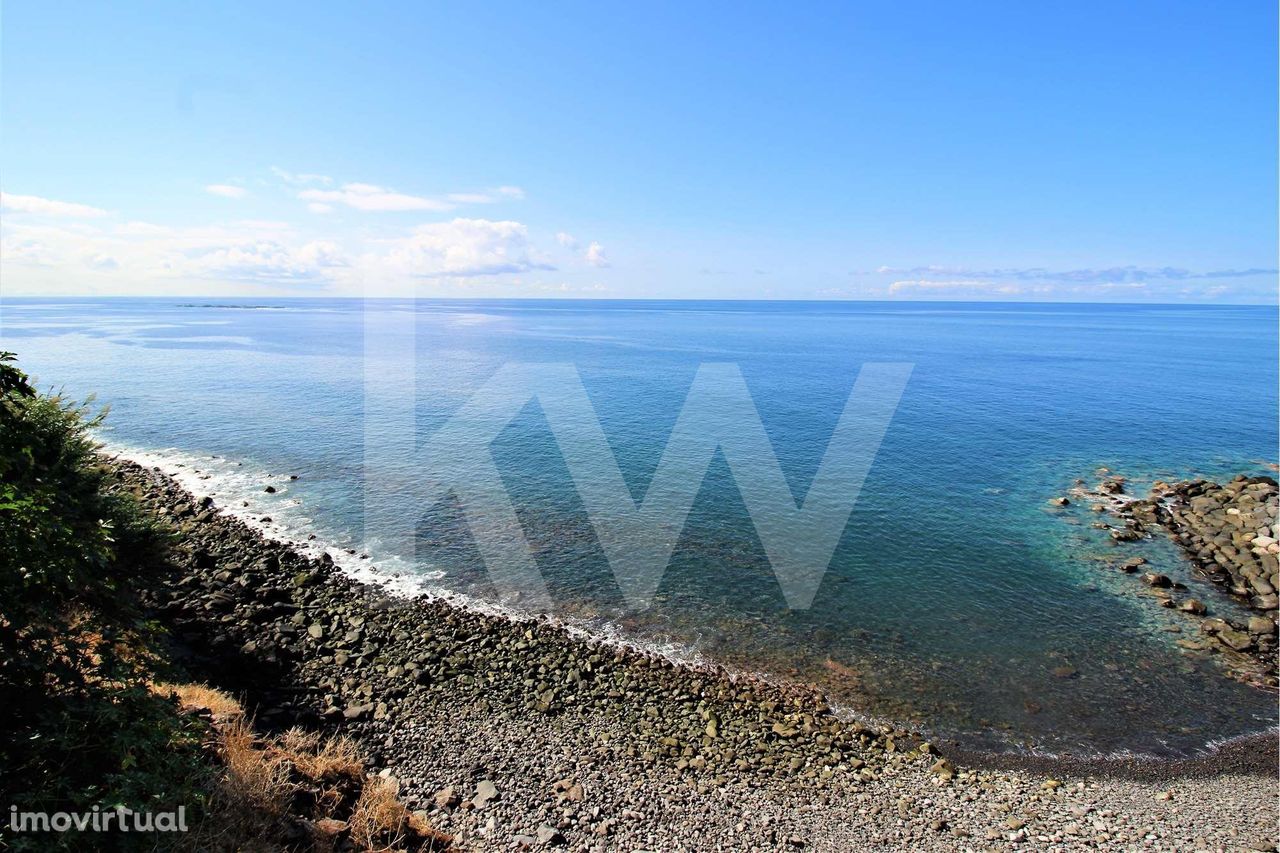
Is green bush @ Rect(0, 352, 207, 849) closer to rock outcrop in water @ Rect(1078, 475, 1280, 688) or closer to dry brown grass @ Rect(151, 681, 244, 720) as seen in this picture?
dry brown grass @ Rect(151, 681, 244, 720)

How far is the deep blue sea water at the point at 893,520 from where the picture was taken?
22406 millimetres

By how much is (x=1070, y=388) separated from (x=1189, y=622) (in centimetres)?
6833

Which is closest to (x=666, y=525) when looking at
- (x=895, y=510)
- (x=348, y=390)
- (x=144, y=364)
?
(x=895, y=510)

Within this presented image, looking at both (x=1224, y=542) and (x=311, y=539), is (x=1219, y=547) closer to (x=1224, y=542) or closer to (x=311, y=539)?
(x=1224, y=542)

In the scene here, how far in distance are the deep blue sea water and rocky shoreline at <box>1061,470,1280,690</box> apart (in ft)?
3.40

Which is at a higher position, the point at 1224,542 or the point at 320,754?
the point at 1224,542

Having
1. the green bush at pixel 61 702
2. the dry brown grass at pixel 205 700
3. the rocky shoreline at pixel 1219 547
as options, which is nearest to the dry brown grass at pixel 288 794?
the dry brown grass at pixel 205 700

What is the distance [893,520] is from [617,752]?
968 inches

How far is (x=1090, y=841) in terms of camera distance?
15.6 metres

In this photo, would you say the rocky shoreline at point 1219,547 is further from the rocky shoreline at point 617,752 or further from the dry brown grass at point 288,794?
the dry brown grass at point 288,794

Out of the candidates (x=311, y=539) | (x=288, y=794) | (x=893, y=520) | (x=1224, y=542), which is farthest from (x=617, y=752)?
(x=1224, y=542)

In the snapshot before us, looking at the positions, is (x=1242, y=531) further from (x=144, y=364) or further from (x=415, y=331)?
(x=415, y=331)

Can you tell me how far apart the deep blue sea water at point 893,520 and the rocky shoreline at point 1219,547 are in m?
1.04

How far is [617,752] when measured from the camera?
18281 millimetres
